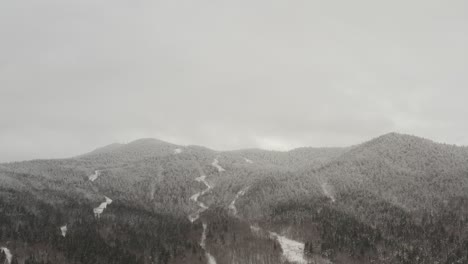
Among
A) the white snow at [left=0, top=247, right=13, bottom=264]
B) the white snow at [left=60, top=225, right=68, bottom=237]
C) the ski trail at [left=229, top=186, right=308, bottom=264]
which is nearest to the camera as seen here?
the white snow at [left=0, top=247, right=13, bottom=264]

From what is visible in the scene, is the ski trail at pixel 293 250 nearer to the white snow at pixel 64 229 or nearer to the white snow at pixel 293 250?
the white snow at pixel 293 250

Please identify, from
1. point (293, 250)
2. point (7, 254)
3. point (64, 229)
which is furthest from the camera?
point (64, 229)

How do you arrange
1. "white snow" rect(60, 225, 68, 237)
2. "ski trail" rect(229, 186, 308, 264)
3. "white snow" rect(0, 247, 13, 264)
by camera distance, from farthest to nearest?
1. "white snow" rect(60, 225, 68, 237)
2. "ski trail" rect(229, 186, 308, 264)
3. "white snow" rect(0, 247, 13, 264)

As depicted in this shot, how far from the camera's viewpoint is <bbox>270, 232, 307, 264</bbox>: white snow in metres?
→ 167

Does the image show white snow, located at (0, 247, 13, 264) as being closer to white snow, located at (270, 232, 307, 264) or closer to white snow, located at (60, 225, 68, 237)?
white snow, located at (60, 225, 68, 237)

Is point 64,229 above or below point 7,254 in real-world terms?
above

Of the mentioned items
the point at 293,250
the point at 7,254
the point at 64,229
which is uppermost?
the point at 64,229

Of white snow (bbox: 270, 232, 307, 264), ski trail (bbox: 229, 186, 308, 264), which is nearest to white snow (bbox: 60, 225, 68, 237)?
ski trail (bbox: 229, 186, 308, 264)

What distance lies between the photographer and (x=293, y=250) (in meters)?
180

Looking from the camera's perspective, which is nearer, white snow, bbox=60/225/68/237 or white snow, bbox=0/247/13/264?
white snow, bbox=0/247/13/264

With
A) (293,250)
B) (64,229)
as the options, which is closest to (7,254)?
(64,229)

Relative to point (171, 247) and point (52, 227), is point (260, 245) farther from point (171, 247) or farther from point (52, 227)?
point (52, 227)

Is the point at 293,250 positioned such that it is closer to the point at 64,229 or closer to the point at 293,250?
the point at 293,250

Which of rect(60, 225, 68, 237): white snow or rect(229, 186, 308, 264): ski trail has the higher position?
rect(60, 225, 68, 237): white snow
